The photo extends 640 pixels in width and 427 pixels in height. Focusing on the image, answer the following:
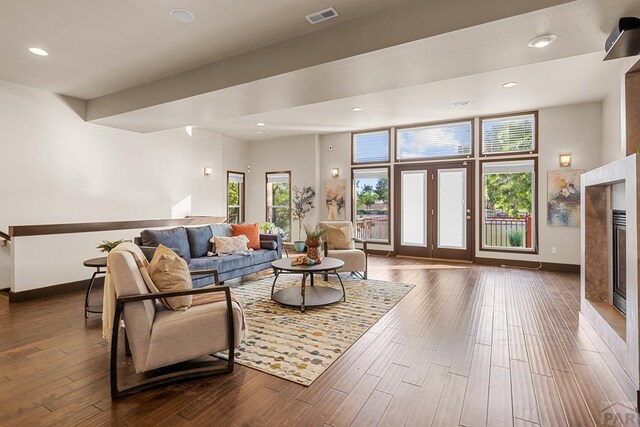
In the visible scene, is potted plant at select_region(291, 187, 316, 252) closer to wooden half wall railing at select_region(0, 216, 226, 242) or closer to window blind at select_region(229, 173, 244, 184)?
window blind at select_region(229, 173, 244, 184)

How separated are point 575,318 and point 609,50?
2.65 meters

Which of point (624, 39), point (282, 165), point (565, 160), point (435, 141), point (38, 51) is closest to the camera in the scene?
point (624, 39)

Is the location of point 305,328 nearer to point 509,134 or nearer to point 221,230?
point 221,230

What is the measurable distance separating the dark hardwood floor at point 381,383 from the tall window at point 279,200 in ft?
18.3

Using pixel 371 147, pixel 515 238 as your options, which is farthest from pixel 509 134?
pixel 371 147

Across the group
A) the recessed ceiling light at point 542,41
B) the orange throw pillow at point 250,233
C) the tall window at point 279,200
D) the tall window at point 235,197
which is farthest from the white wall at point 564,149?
the tall window at point 235,197

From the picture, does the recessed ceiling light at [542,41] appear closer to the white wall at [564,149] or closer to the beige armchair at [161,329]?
the beige armchair at [161,329]

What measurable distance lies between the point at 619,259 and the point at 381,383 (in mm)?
2629

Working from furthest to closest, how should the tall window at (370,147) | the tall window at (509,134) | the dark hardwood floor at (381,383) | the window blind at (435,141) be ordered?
the tall window at (370,147)
the window blind at (435,141)
the tall window at (509,134)
the dark hardwood floor at (381,383)

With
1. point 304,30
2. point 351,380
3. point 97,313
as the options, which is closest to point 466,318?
point 351,380

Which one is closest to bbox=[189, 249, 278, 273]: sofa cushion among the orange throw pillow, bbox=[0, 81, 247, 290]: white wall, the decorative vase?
the orange throw pillow

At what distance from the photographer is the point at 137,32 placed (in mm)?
3172

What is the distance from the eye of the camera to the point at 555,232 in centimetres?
601

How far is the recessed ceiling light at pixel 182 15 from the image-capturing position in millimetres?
2824
